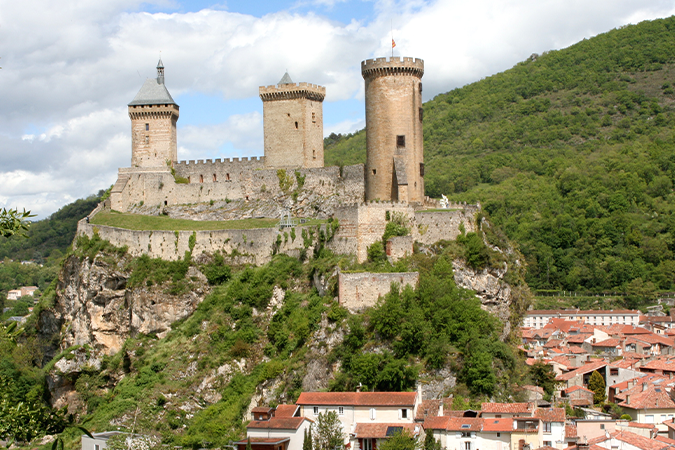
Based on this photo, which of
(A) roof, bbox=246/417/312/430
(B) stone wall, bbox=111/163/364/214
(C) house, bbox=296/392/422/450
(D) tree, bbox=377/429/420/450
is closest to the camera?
(D) tree, bbox=377/429/420/450

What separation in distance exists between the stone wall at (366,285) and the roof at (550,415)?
8.35m

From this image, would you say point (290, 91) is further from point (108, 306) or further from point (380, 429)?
point (380, 429)

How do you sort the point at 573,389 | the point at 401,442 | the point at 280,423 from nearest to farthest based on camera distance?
the point at 401,442 → the point at 280,423 → the point at 573,389

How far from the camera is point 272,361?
131 feet

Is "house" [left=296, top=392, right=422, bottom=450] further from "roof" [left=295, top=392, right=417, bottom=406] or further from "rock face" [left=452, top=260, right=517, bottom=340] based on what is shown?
"rock face" [left=452, top=260, right=517, bottom=340]

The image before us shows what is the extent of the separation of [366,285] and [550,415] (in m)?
10.6

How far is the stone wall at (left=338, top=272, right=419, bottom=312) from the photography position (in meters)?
38.5

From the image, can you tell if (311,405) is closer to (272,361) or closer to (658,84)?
(272,361)

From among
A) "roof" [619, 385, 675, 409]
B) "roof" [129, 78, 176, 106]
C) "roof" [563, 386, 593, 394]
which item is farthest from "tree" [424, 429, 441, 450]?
"roof" [129, 78, 176, 106]

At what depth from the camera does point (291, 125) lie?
53531 millimetres

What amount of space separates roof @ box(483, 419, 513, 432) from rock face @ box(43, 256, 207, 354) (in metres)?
19.7

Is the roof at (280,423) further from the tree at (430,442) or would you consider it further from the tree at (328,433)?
the tree at (430,442)

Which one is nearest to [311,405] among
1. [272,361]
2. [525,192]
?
[272,361]

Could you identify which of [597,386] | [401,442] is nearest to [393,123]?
[401,442]
